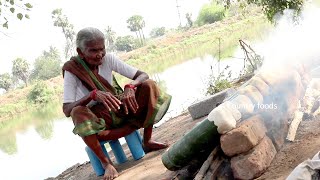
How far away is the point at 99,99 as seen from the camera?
3.31 m

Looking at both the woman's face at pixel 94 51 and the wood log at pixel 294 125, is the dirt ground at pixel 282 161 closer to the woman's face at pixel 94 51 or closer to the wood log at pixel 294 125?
the wood log at pixel 294 125

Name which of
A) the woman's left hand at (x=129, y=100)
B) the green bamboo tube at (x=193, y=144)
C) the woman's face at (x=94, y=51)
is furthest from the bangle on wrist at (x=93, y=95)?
the green bamboo tube at (x=193, y=144)

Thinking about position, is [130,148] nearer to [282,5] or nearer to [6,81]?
[282,5]

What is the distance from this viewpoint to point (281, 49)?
3982 millimetres

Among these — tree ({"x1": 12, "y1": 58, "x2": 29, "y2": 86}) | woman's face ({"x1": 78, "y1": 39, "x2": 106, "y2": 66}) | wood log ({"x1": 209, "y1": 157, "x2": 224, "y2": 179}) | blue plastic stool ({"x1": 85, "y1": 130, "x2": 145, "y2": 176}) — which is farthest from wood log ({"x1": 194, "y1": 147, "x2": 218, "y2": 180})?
tree ({"x1": 12, "y1": 58, "x2": 29, "y2": 86})

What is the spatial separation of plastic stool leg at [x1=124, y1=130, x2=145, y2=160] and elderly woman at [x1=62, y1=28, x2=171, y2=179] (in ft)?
0.27

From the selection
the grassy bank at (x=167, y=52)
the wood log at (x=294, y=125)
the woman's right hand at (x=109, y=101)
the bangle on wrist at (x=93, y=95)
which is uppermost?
the bangle on wrist at (x=93, y=95)

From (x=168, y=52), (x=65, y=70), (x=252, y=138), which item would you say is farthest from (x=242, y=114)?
(x=168, y=52)

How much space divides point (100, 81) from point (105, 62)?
0.20m

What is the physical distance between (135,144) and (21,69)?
5155cm

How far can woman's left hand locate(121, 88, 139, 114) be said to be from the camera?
348 centimetres

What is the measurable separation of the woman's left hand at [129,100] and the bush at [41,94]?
34578mm

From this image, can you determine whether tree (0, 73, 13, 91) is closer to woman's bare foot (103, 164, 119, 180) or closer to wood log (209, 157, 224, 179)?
woman's bare foot (103, 164, 119, 180)

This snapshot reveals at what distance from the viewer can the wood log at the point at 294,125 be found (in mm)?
2859
